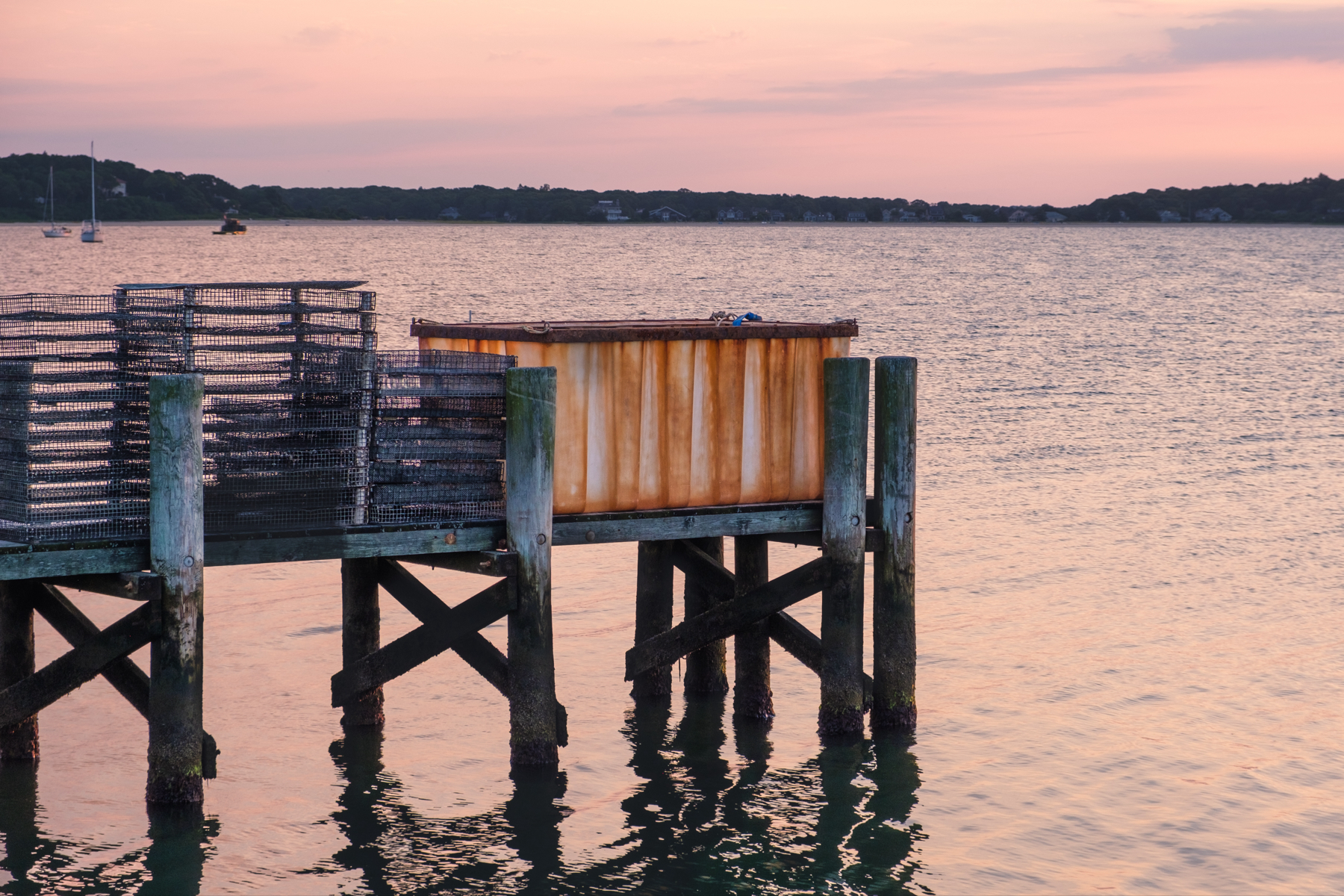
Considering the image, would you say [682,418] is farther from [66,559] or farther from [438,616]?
[66,559]

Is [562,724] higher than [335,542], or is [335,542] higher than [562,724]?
[335,542]

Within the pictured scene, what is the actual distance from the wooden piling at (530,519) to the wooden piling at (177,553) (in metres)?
1.89

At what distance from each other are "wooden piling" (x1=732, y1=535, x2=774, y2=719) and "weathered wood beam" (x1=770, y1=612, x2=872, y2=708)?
1.05 feet

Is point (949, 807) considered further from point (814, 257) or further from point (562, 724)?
point (814, 257)

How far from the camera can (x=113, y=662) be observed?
→ 368 inches

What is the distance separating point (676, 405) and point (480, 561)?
1766 mm

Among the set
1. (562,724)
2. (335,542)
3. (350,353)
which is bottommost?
(562,724)

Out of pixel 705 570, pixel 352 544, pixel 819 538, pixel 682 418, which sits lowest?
pixel 705 570

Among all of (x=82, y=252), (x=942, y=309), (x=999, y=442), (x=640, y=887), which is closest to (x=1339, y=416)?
(x=999, y=442)

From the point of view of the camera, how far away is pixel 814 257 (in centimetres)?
14875

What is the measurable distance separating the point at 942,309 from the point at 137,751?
64641mm

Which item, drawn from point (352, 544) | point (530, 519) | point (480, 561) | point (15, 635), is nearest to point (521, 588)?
point (480, 561)

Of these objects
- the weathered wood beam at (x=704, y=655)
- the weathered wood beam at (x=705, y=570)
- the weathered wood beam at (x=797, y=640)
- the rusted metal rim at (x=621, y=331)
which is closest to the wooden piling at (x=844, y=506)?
the weathered wood beam at (x=797, y=640)

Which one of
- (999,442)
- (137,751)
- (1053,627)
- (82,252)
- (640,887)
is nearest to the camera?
(640,887)
